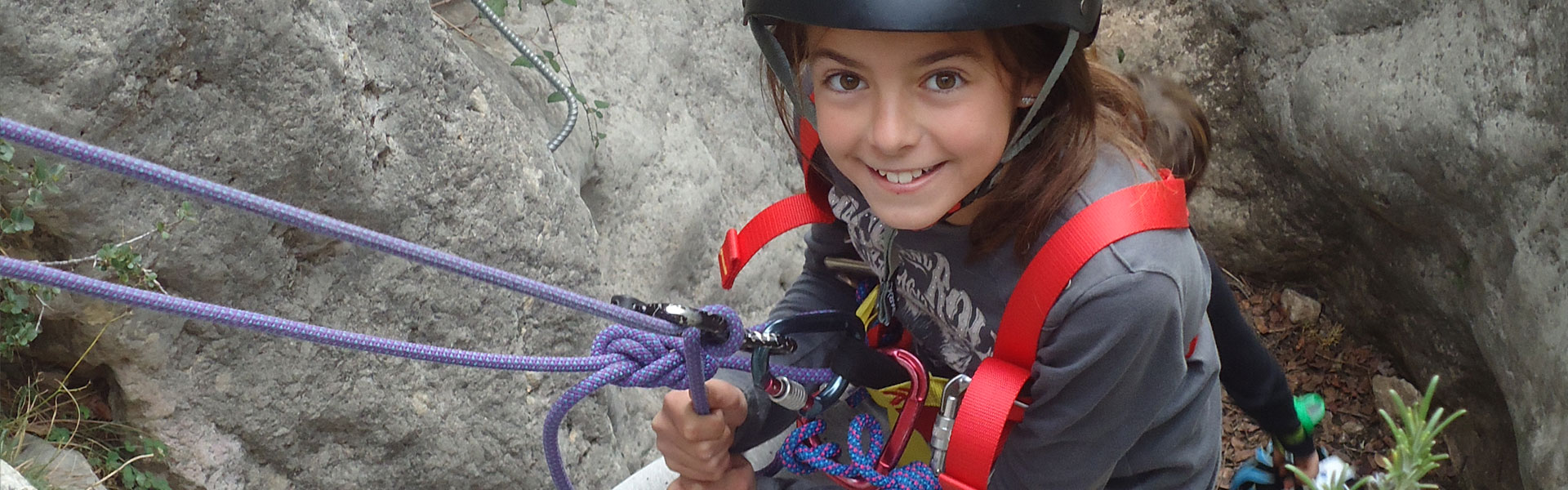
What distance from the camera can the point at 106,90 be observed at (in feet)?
4.96

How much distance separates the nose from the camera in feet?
4.54

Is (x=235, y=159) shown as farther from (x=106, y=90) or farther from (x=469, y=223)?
(x=469, y=223)

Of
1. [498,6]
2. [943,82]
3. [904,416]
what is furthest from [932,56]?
[498,6]

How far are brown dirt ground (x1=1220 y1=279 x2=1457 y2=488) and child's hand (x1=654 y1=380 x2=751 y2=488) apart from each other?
5.49ft

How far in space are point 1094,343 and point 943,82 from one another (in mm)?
378

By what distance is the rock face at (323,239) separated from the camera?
155 centimetres

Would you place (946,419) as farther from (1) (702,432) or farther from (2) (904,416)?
(1) (702,432)

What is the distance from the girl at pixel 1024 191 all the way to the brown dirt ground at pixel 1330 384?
4.77 feet

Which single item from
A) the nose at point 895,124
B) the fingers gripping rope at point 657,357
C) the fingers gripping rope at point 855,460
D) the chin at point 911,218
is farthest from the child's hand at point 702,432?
the nose at point 895,124

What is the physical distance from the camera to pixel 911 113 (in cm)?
140

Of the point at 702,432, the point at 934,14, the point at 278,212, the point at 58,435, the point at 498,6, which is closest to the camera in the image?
the point at 278,212

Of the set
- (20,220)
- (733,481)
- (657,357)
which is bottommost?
(733,481)

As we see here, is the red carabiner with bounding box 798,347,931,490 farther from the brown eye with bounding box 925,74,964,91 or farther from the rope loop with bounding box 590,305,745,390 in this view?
the brown eye with bounding box 925,74,964,91

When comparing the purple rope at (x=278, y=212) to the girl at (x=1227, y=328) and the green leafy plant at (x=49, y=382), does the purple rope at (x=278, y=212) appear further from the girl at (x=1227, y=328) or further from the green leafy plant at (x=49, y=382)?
the girl at (x=1227, y=328)
